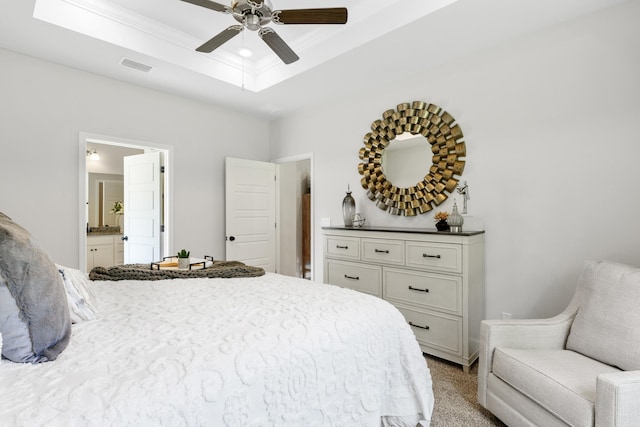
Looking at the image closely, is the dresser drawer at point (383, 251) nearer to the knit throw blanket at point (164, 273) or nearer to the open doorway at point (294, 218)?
the knit throw blanket at point (164, 273)

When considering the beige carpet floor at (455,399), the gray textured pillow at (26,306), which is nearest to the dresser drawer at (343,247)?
the beige carpet floor at (455,399)

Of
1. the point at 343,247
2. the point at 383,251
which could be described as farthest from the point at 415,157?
the point at 343,247

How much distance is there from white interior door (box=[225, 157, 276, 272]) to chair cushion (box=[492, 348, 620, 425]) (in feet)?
11.0

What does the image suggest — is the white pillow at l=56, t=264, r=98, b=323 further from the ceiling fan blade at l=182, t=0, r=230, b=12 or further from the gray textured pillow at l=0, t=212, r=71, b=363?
the ceiling fan blade at l=182, t=0, r=230, b=12

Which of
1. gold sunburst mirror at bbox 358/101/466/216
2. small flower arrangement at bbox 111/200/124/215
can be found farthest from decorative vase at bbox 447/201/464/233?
small flower arrangement at bbox 111/200/124/215

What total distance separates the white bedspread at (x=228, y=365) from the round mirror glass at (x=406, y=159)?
6.49ft

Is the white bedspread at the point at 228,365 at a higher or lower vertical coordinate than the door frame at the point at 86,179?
lower

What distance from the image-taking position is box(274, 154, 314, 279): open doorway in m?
5.20

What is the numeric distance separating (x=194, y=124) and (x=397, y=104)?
2.51m

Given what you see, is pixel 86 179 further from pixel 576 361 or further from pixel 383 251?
pixel 576 361

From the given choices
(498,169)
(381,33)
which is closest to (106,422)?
(381,33)

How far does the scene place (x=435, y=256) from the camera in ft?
9.01

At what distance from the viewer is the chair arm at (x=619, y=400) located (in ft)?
4.29

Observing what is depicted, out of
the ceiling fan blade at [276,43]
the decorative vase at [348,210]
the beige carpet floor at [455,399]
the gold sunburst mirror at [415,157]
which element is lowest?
the beige carpet floor at [455,399]
